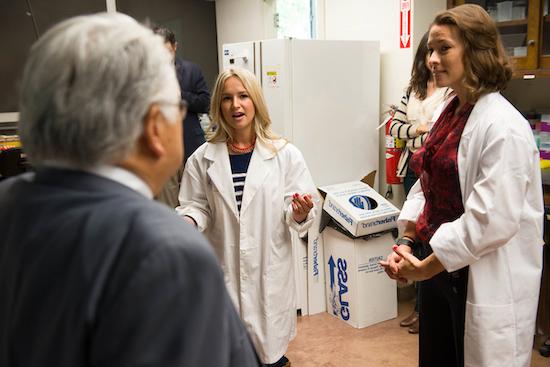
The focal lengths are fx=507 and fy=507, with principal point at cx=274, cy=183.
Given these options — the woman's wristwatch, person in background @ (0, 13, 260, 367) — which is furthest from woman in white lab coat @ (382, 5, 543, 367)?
person in background @ (0, 13, 260, 367)

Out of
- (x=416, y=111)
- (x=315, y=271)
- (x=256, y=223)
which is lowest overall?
(x=315, y=271)

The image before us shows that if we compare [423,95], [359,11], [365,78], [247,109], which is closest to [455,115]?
[247,109]

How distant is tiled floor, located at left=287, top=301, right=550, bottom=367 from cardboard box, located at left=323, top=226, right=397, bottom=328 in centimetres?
7

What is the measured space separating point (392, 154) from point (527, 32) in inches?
38.5

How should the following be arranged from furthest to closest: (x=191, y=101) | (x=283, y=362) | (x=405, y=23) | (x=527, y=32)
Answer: (x=191, y=101)
(x=405, y=23)
(x=527, y=32)
(x=283, y=362)

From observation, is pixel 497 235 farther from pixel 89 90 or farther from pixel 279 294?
pixel 89 90

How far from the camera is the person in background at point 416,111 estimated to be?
103 inches

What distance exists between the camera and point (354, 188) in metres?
3.15

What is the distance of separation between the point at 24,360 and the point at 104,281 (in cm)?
17

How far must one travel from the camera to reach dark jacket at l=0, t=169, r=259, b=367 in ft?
2.06

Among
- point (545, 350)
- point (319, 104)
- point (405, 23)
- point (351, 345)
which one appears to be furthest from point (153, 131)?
point (405, 23)

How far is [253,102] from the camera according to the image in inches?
84.1

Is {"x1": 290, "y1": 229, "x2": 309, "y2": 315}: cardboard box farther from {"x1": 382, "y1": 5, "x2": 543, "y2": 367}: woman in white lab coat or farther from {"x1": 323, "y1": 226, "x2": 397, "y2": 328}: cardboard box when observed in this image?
{"x1": 382, "y1": 5, "x2": 543, "y2": 367}: woman in white lab coat

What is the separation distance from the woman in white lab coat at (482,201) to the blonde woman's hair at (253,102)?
0.80m
